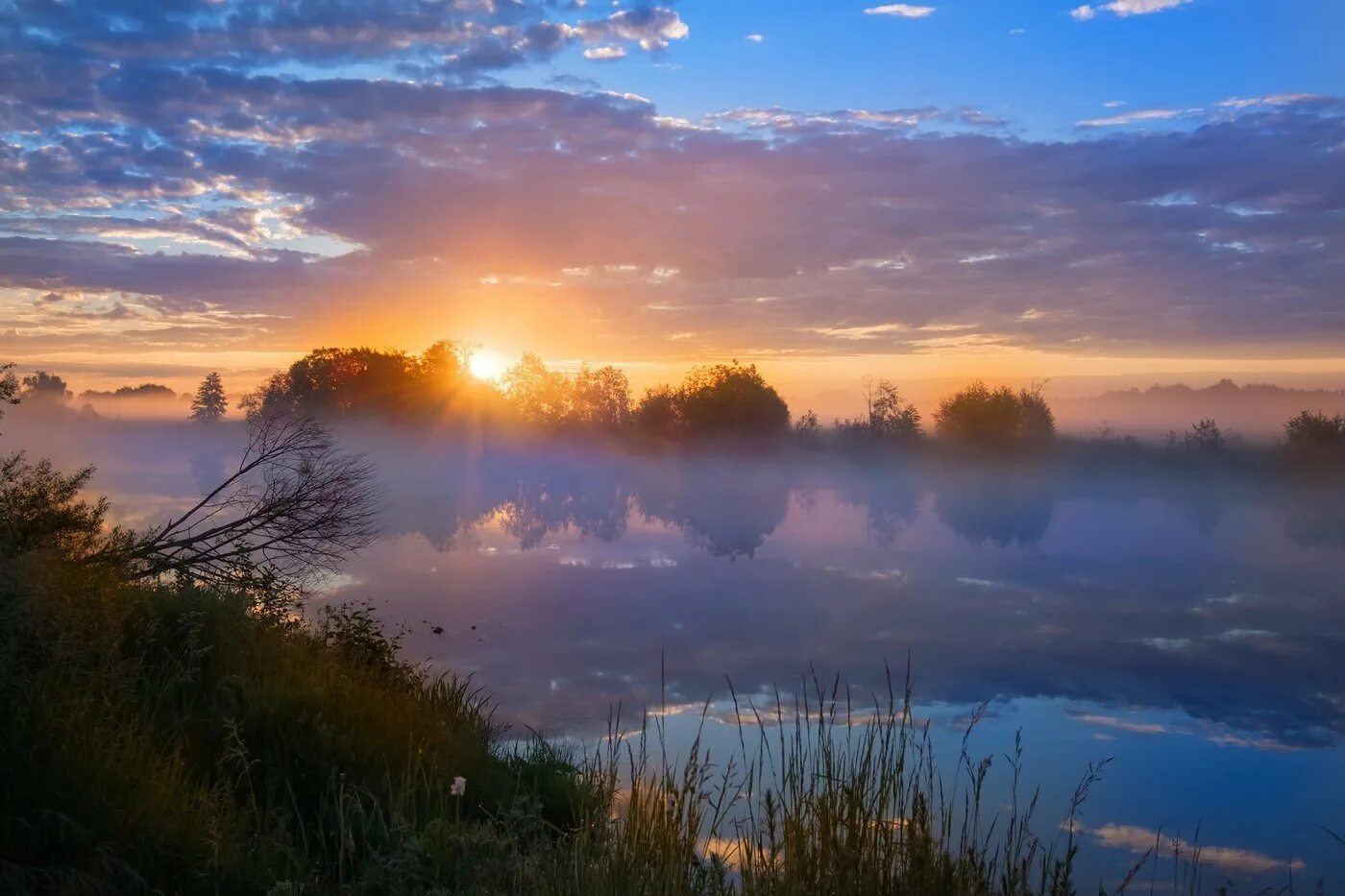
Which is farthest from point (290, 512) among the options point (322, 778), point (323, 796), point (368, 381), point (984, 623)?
point (368, 381)

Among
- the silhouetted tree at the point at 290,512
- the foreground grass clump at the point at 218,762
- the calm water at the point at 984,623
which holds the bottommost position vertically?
the calm water at the point at 984,623

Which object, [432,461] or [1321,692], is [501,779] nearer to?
[1321,692]

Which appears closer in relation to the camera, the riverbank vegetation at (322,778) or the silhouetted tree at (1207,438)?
the riverbank vegetation at (322,778)

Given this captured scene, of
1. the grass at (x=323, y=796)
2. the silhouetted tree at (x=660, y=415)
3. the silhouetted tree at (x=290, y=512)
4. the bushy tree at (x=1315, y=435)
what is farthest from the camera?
the silhouetted tree at (x=660, y=415)

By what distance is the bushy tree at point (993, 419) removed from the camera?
5294 cm

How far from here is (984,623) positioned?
2234cm

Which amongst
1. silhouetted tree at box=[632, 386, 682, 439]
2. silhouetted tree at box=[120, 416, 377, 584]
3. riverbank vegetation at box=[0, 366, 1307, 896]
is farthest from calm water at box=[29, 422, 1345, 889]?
silhouetted tree at box=[632, 386, 682, 439]

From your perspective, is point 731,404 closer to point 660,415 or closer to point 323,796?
point 660,415

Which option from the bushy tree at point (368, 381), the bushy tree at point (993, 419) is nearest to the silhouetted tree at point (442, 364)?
the bushy tree at point (368, 381)

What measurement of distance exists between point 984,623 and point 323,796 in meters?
18.3

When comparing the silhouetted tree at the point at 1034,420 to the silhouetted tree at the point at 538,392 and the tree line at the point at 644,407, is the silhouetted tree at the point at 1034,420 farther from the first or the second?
the silhouetted tree at the point at 538,392

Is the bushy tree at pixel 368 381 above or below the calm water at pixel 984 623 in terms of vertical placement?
above

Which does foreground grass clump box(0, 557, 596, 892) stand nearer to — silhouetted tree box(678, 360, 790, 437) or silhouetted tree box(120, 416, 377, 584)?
silhouetted tree box(120, 416, 377, 584)

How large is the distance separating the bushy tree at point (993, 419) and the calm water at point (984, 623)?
17.9 feet
